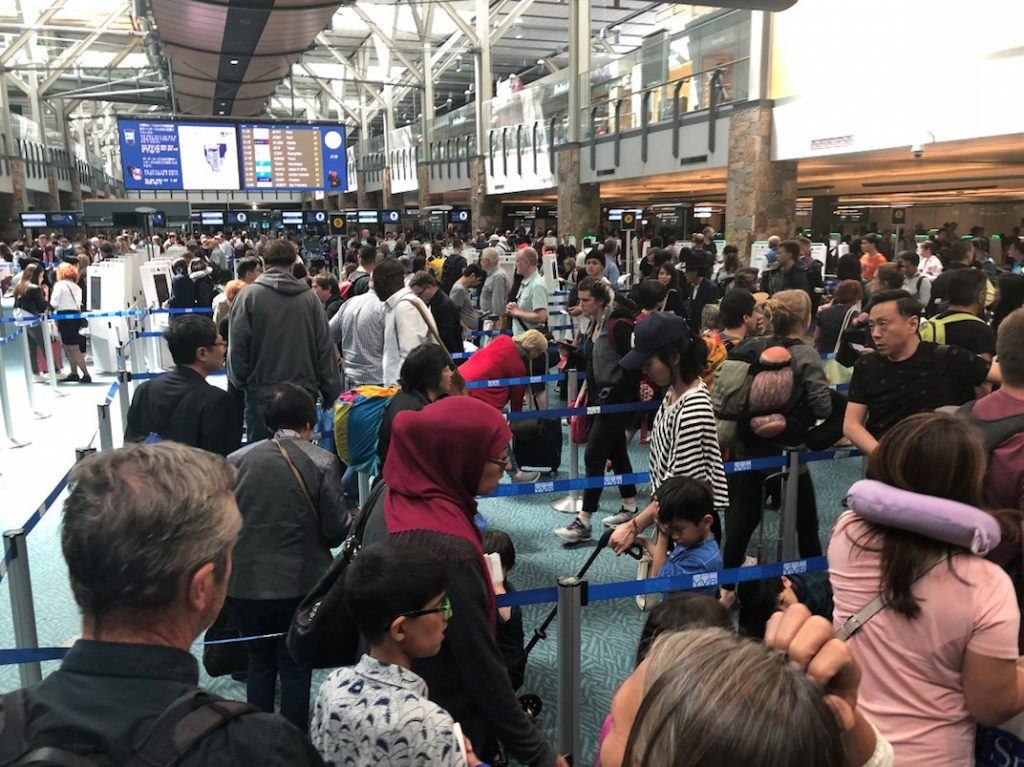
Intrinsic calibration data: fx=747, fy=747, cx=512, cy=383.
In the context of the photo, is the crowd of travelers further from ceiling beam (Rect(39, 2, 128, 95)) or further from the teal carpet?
ceiling beam (Rect(39, 2, 128, 95))

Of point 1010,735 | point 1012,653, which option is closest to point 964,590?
point 1012,653

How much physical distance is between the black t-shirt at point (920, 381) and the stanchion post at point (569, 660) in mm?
1834

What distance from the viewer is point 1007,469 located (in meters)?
2.30

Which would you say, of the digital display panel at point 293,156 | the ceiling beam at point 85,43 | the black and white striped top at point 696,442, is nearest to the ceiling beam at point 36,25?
the ceiling beam at point 85,43

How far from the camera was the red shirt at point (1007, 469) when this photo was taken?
2.29 metres

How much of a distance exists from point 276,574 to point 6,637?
2.33 m

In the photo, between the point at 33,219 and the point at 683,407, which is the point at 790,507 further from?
the point at 33,219

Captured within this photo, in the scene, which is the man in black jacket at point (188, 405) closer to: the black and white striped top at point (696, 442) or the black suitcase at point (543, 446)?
the black and white striped top at point (696, 442)

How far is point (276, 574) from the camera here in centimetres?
282

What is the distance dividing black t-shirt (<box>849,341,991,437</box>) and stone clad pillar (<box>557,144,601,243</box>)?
707 inches

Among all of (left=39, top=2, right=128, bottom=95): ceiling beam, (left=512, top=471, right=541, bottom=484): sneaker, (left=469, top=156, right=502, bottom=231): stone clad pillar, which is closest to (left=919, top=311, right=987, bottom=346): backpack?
(left=512, top=471, right=541, bottom=484): sneaker

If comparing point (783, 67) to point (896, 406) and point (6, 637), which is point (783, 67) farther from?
point (6, 637)

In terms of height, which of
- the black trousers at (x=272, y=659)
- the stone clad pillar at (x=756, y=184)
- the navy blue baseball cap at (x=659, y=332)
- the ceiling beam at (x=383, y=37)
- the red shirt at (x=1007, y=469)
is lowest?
the black trousers at (x=272, y=659)

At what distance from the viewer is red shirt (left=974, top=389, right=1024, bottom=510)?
2289 millimetres
